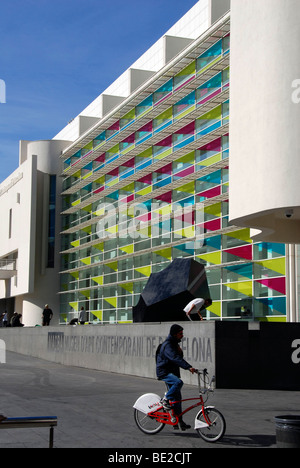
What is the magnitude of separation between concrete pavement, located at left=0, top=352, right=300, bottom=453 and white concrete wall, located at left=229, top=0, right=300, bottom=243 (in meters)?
5.79

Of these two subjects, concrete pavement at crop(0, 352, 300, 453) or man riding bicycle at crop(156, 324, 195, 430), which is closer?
concrete pavement at crop(0, 352, 300, 453)

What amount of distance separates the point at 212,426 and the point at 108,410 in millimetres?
3609

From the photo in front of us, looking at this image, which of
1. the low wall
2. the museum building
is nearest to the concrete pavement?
the low wall

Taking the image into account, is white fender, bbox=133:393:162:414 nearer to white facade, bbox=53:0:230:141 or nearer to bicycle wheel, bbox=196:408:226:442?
bicycle wheel, bbox=196:408:226:442

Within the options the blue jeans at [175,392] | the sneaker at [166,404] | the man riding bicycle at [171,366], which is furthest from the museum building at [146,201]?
the sneaker at [166,404]

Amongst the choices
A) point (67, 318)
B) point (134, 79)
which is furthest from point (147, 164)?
point (67, 318)

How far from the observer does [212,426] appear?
9492mm

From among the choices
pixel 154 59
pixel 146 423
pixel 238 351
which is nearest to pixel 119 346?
pixel 238 351

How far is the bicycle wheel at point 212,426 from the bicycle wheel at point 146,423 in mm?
704

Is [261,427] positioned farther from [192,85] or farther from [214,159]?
[192,85]

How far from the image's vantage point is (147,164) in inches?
1719

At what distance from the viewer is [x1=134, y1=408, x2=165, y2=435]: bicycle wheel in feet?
32.8

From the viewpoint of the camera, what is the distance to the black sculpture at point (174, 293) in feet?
69.9
